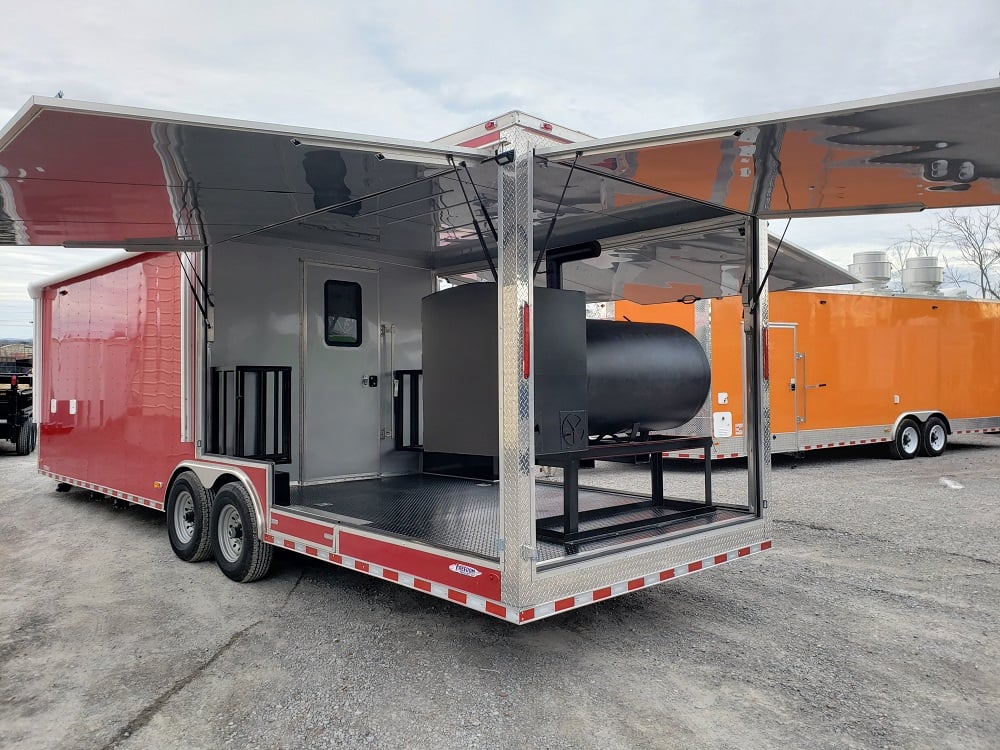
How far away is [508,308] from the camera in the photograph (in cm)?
330

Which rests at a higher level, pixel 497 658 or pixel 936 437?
pixel 936 437

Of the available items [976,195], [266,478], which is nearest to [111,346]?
[266,478]

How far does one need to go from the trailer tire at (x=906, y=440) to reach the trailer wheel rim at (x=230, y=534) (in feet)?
35.6

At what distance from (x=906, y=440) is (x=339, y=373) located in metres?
10.4

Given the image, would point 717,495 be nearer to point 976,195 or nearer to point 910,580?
point 910,580

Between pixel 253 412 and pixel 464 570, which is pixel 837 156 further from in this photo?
pixel 253 412

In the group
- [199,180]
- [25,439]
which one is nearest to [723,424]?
[199,180]

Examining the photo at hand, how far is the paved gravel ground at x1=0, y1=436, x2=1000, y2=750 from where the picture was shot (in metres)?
3.12

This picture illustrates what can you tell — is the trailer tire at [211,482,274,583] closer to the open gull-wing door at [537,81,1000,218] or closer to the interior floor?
the interior floor

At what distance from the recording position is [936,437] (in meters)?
13.1

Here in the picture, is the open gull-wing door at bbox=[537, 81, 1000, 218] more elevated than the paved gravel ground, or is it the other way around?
the open gull-wing door at bbox=[537, 81, 1000, 218]

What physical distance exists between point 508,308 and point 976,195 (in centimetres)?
242

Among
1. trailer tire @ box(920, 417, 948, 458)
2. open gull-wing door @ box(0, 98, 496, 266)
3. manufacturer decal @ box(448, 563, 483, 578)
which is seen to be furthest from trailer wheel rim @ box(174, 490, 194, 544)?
trailer tire @ box(920, 417, 948, 458)

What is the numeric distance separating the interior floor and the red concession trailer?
1.6 inches
